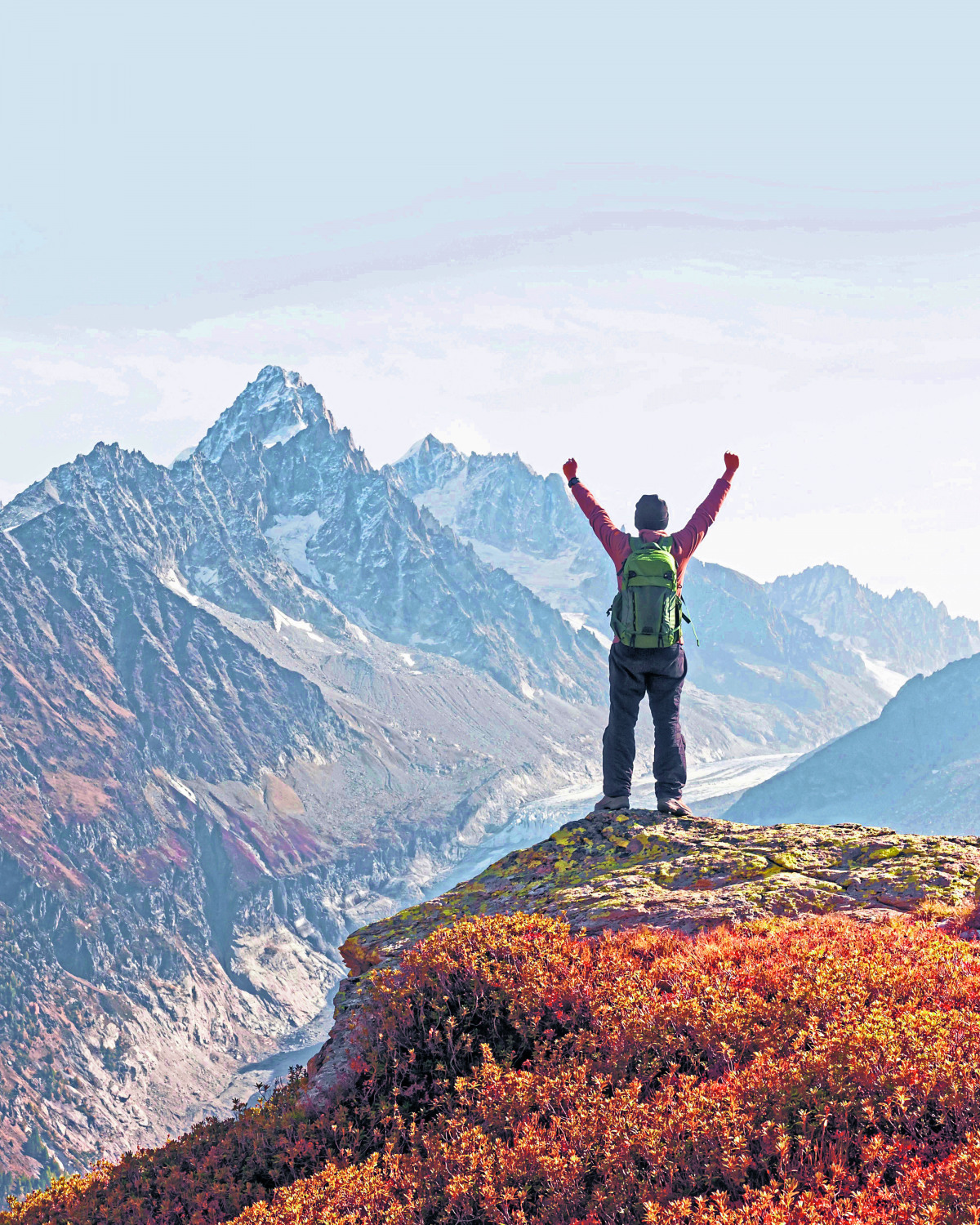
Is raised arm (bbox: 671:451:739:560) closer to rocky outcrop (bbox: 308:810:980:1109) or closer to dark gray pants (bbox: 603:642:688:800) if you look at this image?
dark gray pants (bbox: 603:642:688:800)

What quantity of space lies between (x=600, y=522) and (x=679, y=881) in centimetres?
725

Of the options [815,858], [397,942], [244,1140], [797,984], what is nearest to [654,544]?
[815,858]

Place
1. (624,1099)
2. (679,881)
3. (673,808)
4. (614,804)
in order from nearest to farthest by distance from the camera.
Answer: (624,1099), (679,881), (673,808), (614,804)

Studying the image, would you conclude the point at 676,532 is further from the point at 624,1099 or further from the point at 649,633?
the point at 624,1099

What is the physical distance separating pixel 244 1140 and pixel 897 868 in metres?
9.57

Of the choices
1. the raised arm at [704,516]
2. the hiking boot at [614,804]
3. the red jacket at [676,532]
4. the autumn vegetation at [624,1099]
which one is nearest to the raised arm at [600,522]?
the red jacket at [676,532]

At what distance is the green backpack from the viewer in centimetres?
1675

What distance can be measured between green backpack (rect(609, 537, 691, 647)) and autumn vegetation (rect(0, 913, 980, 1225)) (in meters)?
6.71

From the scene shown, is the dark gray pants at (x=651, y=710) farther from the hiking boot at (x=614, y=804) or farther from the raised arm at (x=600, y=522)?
the raised arm at (x=600, y=522)

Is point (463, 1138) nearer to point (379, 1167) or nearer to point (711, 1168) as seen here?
point (379, 1167)

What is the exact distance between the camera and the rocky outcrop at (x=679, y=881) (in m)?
11.9

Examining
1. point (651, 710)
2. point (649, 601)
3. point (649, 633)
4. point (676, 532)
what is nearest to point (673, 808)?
point (651, 710)

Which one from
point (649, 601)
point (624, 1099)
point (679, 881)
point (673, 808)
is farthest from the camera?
point (673, 808)

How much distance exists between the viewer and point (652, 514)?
58.9ft
